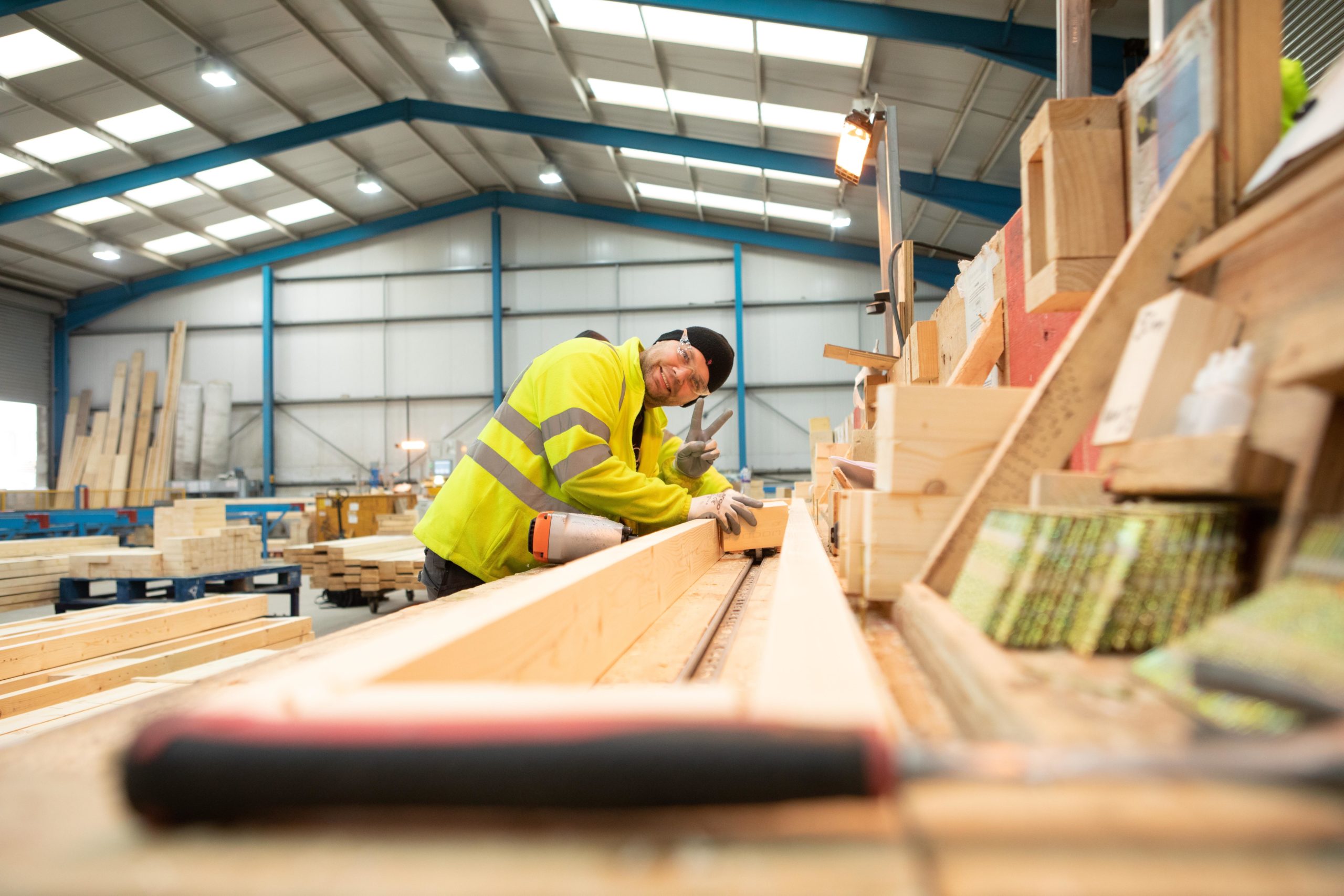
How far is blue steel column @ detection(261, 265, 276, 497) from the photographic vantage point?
1588 cm

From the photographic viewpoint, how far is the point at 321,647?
4.47ft

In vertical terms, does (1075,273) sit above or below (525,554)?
above

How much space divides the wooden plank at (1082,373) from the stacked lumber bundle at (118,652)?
262cm

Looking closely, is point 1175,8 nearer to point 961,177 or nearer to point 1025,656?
point 1025,656

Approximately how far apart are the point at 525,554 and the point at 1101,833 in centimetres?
251

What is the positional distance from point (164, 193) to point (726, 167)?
35.2 feet

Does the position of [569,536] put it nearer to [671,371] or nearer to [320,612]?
[671,371]

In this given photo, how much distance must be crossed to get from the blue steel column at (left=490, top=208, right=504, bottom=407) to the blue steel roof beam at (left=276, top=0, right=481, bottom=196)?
138 centimetres

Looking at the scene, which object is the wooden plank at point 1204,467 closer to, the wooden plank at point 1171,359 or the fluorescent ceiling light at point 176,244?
the wooden plank at point 1171,359

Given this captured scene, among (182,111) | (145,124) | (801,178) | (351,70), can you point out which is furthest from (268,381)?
(801,178)

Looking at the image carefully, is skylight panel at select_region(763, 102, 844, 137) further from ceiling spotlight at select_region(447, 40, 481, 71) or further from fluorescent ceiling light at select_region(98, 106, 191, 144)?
fluorescent ceiling light at select_region(98, 106, 191, 144)

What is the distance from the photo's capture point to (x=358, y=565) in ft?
24.3

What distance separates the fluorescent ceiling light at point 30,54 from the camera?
944cm

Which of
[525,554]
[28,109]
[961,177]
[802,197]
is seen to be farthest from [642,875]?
[28,109]
